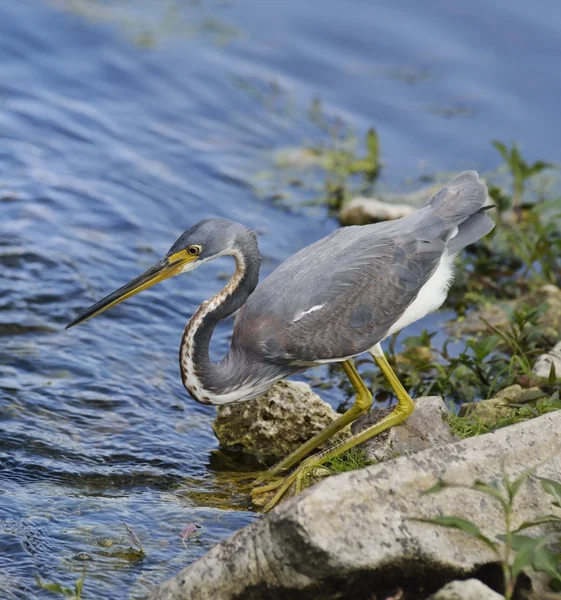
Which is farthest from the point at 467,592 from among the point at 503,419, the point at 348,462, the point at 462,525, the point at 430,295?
the point at 430,295

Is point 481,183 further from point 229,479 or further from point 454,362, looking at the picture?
point 229,479

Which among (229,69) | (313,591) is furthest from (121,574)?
→ (229,69)

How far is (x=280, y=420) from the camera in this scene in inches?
222

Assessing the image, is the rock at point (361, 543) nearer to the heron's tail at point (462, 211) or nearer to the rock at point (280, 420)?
the rock at point (280, 420)

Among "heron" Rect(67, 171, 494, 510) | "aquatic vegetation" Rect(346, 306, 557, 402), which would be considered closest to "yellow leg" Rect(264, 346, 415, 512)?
"heron" Rect(67, 171, 494, 510)

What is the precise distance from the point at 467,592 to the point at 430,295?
249 centimetres

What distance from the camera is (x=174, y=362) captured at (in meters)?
6.82

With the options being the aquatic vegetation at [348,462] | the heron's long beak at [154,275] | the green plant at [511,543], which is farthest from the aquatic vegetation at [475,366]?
the green plant at [511,543]

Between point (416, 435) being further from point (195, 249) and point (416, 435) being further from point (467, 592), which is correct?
point (467, 592)

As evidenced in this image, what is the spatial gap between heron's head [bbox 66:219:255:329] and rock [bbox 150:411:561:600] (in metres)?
1.78

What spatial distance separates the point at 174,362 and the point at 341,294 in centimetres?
193

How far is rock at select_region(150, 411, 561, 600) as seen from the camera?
361cm

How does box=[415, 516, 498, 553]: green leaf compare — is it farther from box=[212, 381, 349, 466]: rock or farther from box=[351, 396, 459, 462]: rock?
box=[212, 381, 349, 466]: rock

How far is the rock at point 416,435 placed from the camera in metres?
5.00
